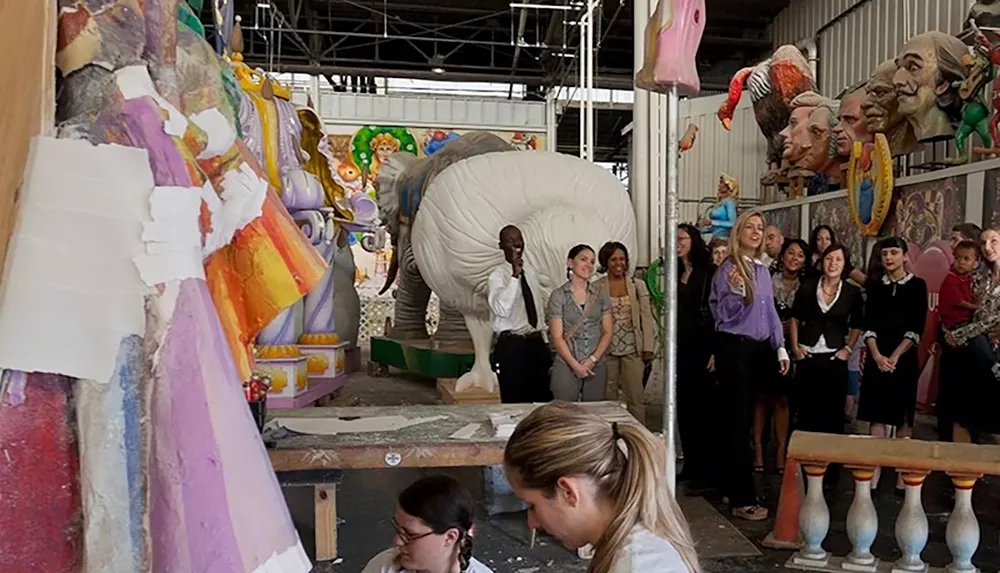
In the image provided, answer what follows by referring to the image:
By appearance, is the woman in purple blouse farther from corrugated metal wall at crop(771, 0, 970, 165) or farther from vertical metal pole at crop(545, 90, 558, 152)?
vertical metal pole at crop(545, 90, 558, 152)

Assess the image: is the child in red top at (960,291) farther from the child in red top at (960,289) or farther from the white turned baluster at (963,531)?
the white turned baluster at (963,531)

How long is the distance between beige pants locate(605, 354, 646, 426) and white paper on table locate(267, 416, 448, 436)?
1031 millimetres

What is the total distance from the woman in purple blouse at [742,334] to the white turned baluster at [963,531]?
765 millimetres

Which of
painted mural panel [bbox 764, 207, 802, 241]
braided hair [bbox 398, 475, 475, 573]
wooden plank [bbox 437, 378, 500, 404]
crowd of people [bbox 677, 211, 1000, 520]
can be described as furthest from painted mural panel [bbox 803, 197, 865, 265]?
braided hair [bbox 398, 475, 475, 573]

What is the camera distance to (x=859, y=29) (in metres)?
9.50

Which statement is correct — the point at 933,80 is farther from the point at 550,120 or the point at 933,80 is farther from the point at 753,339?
the point at 550,120

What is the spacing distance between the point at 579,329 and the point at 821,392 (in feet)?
3.68

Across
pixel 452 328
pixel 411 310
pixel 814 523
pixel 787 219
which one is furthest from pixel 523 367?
pixel 787 219

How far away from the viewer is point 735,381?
3.30 meters

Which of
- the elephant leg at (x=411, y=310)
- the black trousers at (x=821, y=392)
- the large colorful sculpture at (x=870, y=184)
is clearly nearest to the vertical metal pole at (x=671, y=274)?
the black trousers at (x=821, y=392)

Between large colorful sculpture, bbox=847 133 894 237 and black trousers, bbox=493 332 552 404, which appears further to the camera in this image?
large colorful sculpture, bbox=847 133 894 237

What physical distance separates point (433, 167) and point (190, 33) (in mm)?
4612

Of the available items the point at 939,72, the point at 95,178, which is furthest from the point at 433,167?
the point at 95,178

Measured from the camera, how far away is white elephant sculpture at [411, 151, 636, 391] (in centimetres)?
425
